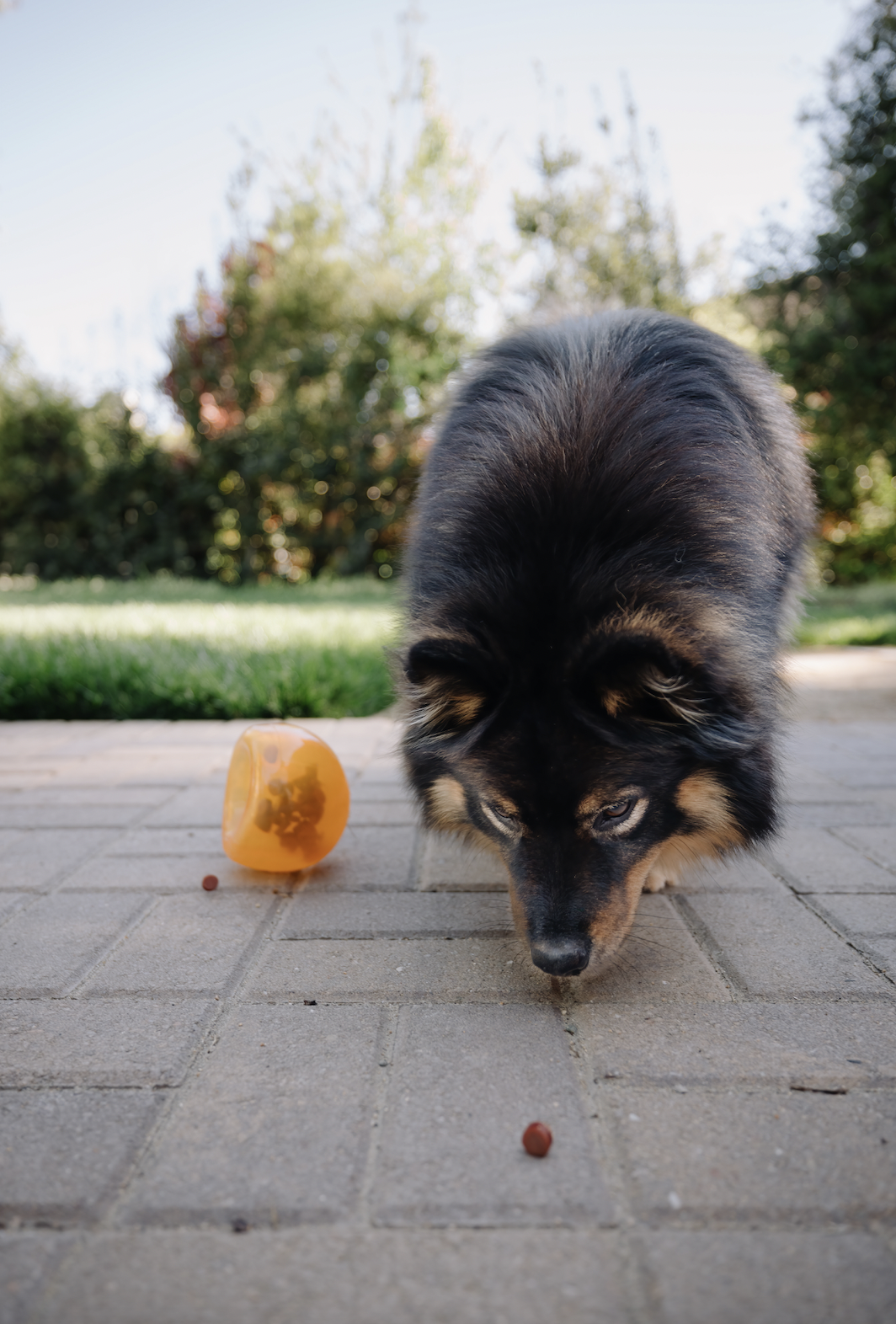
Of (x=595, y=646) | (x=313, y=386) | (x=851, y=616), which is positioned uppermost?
(x=313, y=386)

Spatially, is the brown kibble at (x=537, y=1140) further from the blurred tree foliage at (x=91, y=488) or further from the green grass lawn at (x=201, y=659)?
the blurred tree foliage at (x=91, y=488)

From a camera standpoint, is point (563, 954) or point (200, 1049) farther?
point (563, 954)

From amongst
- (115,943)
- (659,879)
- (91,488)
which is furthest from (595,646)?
(91,488)

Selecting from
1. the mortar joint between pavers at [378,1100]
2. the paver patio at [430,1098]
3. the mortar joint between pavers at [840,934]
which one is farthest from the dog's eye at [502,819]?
the mortar joint between pavers at [840,934]

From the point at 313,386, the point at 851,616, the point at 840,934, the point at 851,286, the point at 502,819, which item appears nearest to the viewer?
the point at 502,819

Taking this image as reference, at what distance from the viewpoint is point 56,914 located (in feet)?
7.44

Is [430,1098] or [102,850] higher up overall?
[430,1098]

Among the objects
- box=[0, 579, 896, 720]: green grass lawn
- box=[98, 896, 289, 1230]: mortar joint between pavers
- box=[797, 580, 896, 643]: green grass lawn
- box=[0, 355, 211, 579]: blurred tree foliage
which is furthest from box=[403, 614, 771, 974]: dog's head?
box=[0, 355, 211, 579]: blurred tree foliage

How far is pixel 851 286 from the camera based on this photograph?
37.0 ft

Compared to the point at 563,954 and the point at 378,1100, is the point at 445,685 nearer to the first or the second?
the point at 563,954

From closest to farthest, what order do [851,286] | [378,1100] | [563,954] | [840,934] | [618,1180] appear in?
[618,1180] < [378,1100] < [563,954] < [840,934] < [851,286]

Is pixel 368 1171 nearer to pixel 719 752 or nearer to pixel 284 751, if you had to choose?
pixel 719 752

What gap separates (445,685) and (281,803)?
828mm

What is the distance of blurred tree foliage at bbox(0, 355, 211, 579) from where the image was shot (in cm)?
1430
